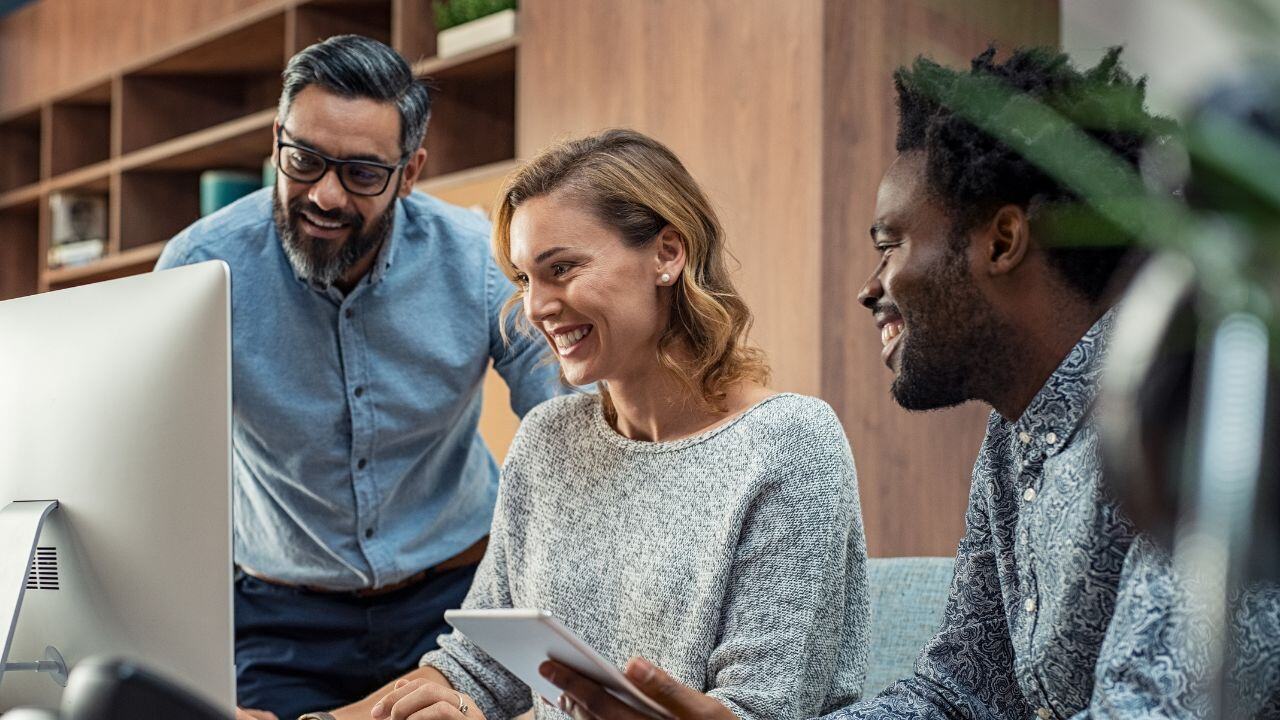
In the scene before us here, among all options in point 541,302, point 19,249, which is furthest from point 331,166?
point 19,249

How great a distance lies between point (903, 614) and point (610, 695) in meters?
0.58

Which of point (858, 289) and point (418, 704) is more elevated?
point (858, 289)

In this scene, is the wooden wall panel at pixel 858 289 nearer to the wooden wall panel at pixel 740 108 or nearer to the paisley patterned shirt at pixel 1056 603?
the wooden wall panel at pixel 740 108

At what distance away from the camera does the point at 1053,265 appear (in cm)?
110

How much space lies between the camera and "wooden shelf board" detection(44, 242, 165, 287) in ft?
15.1

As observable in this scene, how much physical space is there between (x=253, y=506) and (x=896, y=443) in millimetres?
1281

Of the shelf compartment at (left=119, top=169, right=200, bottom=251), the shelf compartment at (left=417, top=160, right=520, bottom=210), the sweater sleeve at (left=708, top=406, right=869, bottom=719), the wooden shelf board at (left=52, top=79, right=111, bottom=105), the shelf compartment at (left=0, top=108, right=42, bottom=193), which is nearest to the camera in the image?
the sweater sleeve at (left=708, top=406, right=869, bottom=719)

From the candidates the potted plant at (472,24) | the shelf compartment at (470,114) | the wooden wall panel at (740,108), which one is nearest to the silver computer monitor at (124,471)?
the wooden wall panel at (740,108)

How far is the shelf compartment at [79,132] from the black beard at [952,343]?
15.7 feet

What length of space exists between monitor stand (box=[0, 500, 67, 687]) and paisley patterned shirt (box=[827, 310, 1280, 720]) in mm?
738

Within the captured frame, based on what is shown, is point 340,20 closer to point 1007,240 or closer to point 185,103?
point 185,103

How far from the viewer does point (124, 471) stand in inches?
42.7

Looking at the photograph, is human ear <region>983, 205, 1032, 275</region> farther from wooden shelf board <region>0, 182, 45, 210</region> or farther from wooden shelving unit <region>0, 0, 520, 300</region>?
wooden shelf board <region>0, 182, 45, 210</region>

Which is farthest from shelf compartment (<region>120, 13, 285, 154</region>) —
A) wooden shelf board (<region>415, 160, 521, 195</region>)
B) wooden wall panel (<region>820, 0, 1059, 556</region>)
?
wooden wall panel (<region>820, 0, 1059, 556</region>)
